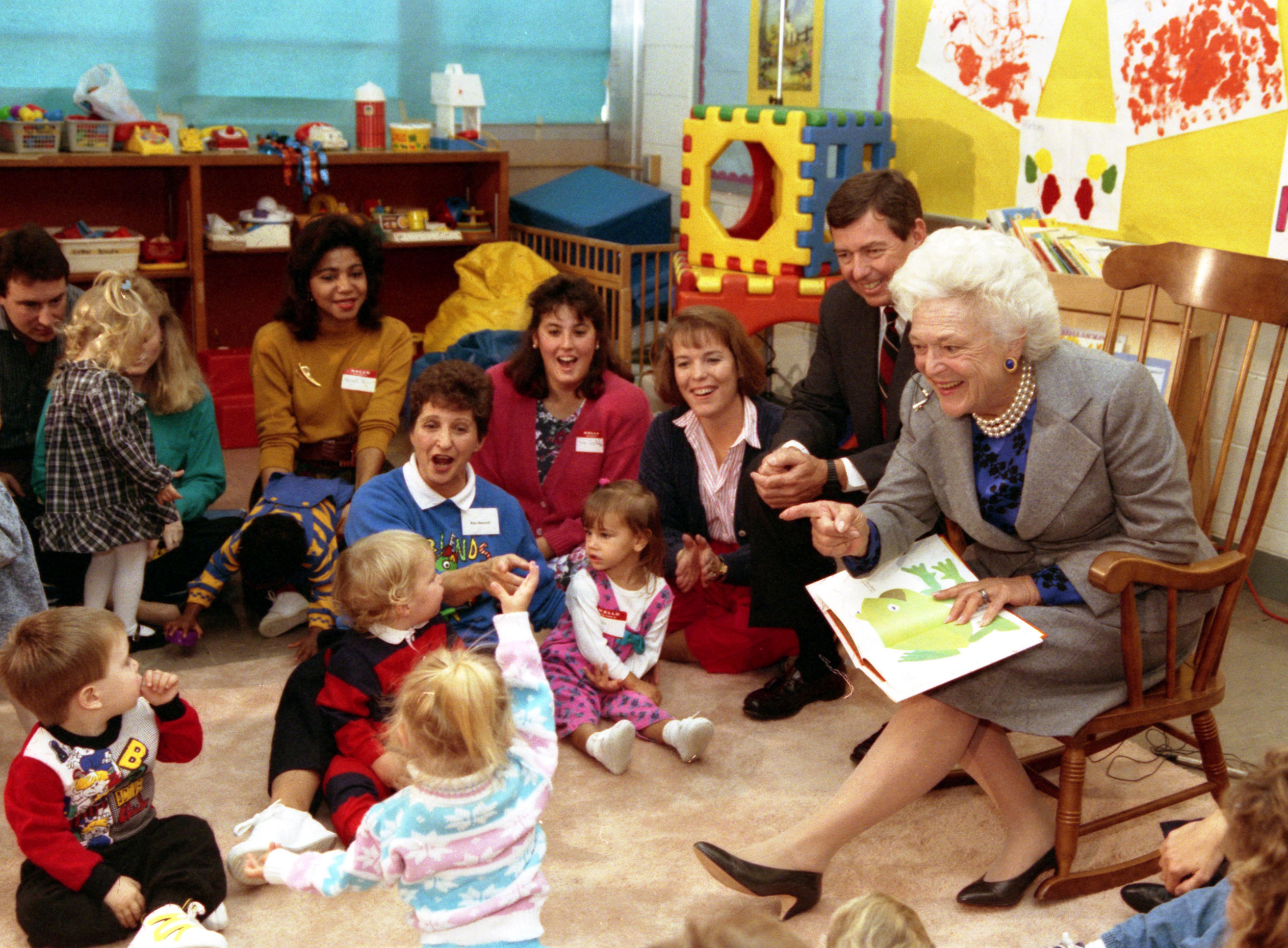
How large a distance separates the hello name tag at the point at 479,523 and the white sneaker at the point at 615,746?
1.79ft

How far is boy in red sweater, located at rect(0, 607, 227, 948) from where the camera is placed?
6.59 ft

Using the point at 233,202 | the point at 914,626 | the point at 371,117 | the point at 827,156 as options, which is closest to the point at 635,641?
the point at 914,626

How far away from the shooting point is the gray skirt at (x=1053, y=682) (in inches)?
83.6

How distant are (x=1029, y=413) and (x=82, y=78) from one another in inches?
166

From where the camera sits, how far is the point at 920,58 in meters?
4.44

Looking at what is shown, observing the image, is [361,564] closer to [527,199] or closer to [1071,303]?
[1071,303]

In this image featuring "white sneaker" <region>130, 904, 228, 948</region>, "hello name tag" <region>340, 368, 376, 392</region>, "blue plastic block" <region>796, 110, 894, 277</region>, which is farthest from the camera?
"blue plastic block" <region>796, 110, 894, 277</region>

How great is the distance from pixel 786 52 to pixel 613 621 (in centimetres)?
308

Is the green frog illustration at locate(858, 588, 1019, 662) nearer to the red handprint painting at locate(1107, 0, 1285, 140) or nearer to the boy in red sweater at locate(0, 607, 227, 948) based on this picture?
the boy in red sweater at locate(0, 607, 227, 948)

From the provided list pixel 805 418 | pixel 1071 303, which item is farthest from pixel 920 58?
pixel 805 418

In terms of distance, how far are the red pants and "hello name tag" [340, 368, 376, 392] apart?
1.14 meters

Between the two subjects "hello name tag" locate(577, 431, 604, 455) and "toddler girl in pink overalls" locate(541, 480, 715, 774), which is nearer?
"toddler girl in pink overalls" locate(541, 480, 715, 774)

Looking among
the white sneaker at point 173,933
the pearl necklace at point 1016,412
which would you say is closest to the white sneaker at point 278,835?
the white sneaker at point 173,933

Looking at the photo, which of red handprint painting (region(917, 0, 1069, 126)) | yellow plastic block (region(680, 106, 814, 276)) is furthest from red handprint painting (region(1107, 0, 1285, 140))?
yellow plastic block (region(680, 106, 814, 276))
